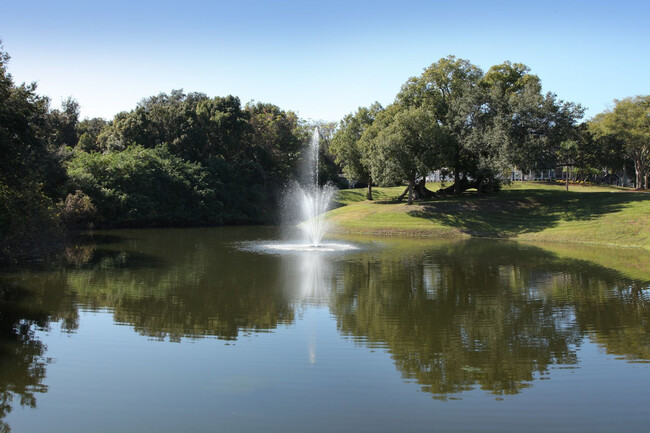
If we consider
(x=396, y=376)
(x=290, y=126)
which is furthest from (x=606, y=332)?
(x=290, y=126)

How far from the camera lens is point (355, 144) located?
52125mm

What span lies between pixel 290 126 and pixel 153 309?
5882cm

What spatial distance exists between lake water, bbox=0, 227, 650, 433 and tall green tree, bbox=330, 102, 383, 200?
1249 inches

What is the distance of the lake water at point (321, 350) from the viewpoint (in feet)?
25.0

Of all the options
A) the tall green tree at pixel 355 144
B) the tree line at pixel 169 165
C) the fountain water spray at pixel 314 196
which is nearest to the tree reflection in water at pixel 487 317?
the tree line at pixel 169 165

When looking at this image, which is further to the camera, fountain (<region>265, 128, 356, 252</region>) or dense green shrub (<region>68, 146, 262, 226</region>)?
fountain (<region>265, 128, 356, 252</region>)

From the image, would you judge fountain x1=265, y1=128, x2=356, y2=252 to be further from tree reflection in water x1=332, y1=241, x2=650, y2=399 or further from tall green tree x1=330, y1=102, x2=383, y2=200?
tree reflection in water x1=332, y1=241, x2=650, y2=399

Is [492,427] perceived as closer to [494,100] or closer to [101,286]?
[101,286]

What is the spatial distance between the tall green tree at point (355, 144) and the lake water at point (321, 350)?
104ft

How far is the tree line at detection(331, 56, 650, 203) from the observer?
40906mm

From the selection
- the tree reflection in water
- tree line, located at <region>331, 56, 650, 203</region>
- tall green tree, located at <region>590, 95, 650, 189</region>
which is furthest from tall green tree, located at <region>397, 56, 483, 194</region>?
the tree reflection in water

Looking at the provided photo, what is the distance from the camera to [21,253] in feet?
65.9

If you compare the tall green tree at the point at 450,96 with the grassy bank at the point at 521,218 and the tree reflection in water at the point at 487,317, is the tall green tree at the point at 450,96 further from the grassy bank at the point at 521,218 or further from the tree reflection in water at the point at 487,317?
the tree reflection in water at the point at 487,317

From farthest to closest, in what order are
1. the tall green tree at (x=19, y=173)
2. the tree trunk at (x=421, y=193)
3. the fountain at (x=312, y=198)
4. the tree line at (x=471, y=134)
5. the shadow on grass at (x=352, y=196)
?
the shadow on grass at (x=352, y=196), the tree trunk at (x=421, y=193), the fountain at (x=312, y=198), the tree line at (x=471, y=134), the tall green tree at (x=19, y=173)
